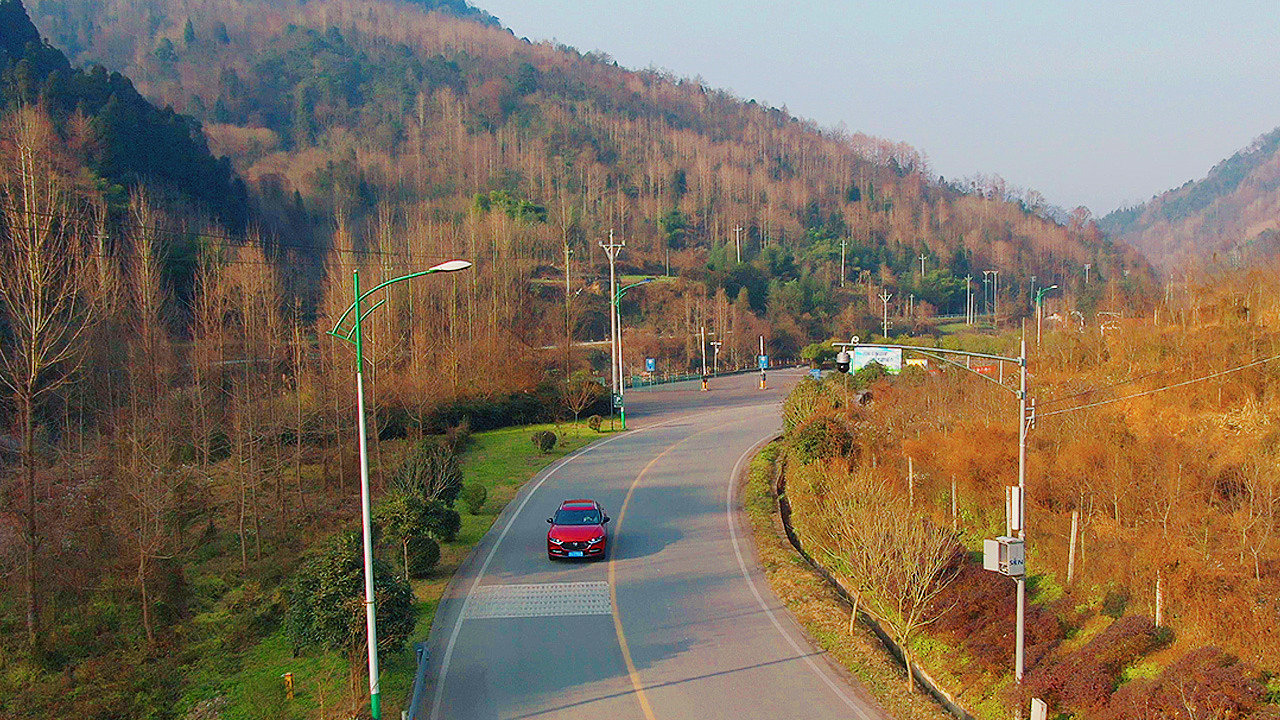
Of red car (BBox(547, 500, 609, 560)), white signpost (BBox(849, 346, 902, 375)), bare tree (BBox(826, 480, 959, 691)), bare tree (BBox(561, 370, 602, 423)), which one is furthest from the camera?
bare tree (BBox(561, 370, 602, 423))

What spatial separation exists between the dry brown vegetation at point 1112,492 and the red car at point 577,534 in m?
5.40

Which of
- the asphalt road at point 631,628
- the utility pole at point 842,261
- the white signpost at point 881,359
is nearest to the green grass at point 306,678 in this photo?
the asphalt road at point 631,628

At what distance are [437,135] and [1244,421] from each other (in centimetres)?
12629

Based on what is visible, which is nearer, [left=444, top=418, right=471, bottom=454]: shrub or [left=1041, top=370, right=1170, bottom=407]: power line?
[left=1041, top=370, right=1170, bottom=407]: power line

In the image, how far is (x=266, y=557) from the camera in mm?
23984

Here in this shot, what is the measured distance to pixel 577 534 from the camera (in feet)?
74.3

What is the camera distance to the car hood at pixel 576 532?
22.5 m

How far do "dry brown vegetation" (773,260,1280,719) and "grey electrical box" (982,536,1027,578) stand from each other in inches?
83.2

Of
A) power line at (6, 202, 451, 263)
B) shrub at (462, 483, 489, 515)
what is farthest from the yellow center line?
power line at (6, 202, 451, 263)

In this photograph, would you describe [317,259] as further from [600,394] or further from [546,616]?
[546,616]

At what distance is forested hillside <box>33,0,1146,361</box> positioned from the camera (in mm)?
92062

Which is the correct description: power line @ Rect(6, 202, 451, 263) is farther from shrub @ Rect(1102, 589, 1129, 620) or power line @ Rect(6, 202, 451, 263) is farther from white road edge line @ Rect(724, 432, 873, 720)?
shrub @ Rect(1102, 589, 1129, 620)

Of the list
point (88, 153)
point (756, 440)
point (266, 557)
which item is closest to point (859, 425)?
point (756, 440)

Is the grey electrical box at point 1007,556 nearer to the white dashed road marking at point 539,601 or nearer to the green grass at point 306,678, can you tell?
the white dashed road marking at point 539,601
